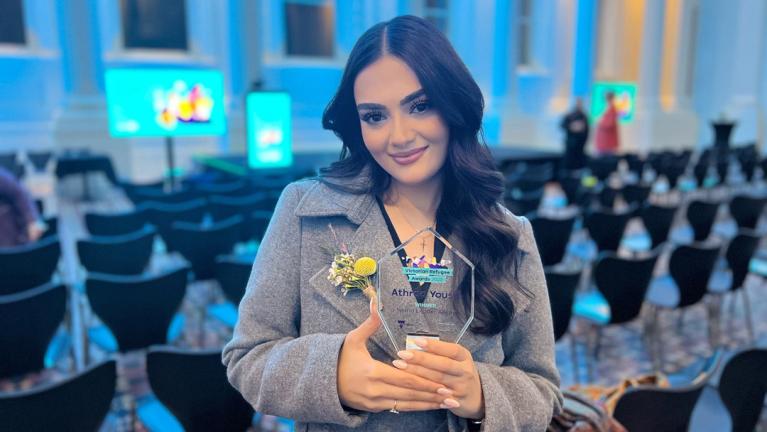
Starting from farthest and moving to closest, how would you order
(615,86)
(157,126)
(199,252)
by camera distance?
1. (615,86)
2. (157,126)
3. (199,252)

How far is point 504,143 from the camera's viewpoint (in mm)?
13203

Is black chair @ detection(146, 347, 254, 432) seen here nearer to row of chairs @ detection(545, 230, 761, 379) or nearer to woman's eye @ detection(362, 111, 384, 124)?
woman's eye @ detection(362, 111, 384, 124)

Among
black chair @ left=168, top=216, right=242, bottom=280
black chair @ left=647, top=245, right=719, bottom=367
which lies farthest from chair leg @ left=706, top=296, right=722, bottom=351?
black chair @ left=168, top=216, right=242, bottom=280

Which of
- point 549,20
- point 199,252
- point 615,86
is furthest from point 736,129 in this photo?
point 199,252

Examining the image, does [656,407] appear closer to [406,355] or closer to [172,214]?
[406,355]

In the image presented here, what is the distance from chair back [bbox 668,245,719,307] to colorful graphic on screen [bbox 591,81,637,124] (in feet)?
31.1

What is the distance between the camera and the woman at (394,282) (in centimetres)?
85

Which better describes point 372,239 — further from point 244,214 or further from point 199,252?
point 244,214

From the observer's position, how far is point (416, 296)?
86 centimetres

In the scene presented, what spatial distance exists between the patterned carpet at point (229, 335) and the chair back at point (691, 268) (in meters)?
0.38

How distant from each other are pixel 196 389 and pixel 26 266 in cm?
205

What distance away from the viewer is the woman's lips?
0.96 meters

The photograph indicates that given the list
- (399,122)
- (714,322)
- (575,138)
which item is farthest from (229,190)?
(575,138)

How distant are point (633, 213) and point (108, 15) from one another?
9447 mm
